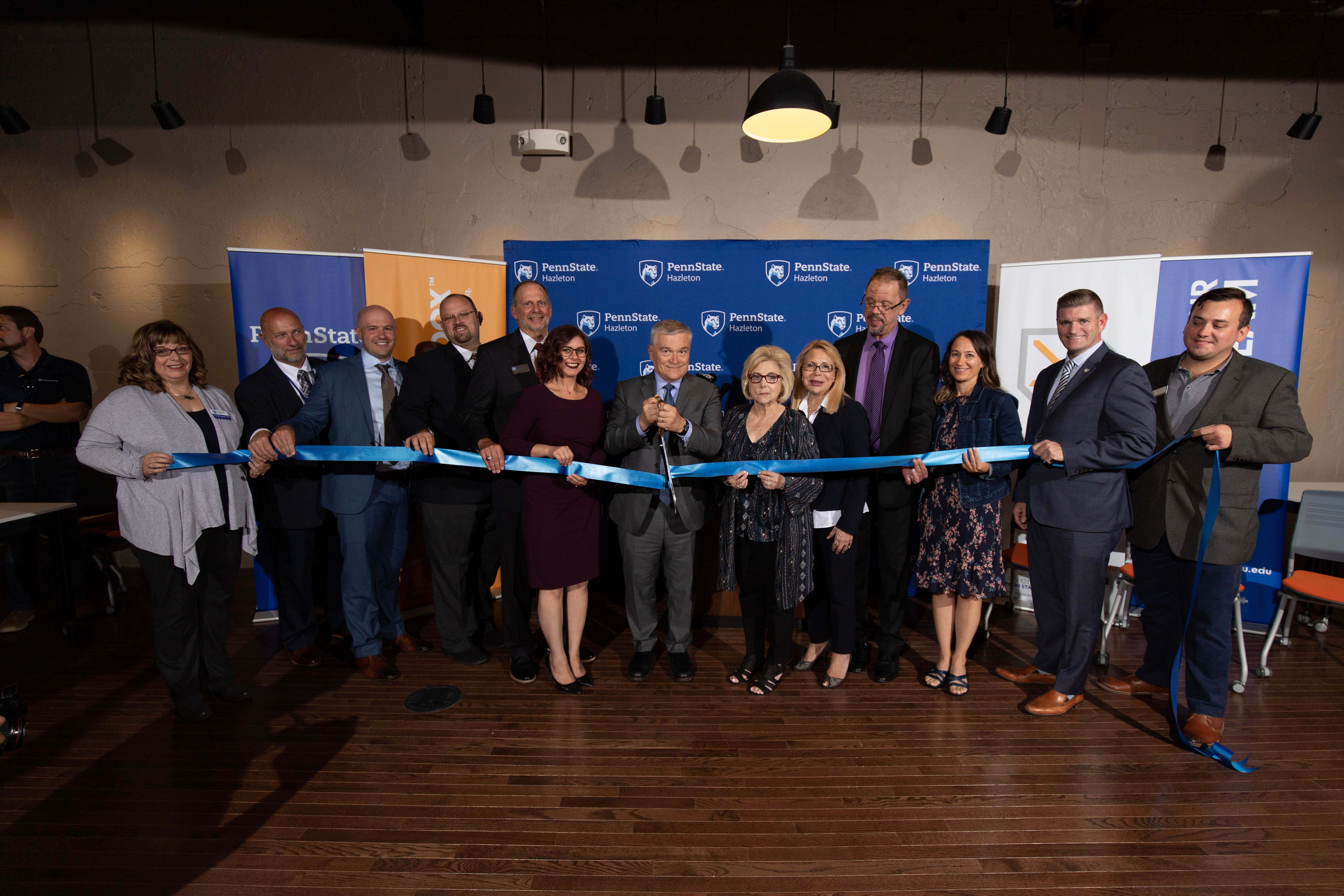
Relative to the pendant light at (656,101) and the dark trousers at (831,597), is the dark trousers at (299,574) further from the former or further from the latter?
the pendant light at (656,101)

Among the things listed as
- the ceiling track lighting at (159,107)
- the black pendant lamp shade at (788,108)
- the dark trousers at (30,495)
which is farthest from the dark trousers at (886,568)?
the ceiling track lighting at (159,107)

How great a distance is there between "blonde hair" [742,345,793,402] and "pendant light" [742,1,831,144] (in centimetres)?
192

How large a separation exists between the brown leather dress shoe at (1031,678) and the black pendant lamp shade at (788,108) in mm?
3700

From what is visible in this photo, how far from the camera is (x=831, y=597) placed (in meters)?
3.36

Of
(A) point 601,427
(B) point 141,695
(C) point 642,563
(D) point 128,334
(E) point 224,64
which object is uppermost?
(E) point 224,64

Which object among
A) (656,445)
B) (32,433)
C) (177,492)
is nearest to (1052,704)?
(656,445)

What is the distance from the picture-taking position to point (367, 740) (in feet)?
9.86

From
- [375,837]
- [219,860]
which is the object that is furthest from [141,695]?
[375,837]

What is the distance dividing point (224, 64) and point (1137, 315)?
814cm

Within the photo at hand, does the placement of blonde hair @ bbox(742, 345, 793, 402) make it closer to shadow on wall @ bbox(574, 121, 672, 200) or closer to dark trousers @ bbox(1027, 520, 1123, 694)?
dark trousers @ bbox(1027, 520, 1123, 694)

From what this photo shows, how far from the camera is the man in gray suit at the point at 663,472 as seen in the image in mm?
3154

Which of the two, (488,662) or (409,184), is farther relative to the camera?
(409,184)

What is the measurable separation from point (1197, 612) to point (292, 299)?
19.8ft

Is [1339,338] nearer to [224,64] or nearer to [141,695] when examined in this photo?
[141,695]
